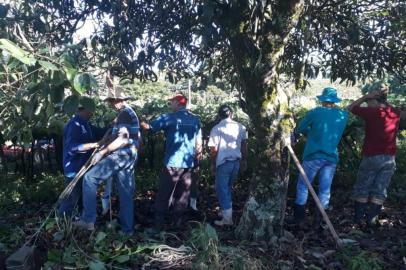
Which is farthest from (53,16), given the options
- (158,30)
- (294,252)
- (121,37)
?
(294,252)

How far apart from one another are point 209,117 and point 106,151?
3796 millimetres

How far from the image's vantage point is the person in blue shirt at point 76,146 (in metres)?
5.80

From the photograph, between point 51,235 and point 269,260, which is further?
point 51,235

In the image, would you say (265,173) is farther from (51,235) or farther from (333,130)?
(51,235)

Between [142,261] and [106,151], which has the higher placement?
[106,151]

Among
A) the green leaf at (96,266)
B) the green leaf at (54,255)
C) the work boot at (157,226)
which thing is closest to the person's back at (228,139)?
the work boot at (157,226)

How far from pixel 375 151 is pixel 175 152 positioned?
2499mm

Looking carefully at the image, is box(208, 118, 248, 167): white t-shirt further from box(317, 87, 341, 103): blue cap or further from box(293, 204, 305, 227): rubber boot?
box(317, 87, 341, 103): blue cap

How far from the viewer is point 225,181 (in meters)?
6.27

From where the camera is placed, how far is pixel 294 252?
4926 millimetres

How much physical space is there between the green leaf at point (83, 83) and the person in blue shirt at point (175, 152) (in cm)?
291

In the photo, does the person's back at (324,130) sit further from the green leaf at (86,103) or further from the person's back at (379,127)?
the green leaf at (86,103)

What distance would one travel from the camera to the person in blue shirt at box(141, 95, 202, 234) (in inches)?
231

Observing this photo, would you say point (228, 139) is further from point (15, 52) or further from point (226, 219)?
point (15, 52)
